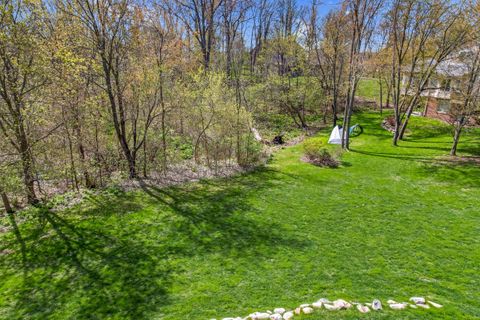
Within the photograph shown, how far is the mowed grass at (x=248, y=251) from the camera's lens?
5.30 meters

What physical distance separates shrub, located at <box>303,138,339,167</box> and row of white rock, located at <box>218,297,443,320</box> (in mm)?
9289

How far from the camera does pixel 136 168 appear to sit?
1161cm

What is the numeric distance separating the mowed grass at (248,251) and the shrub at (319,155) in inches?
91.9

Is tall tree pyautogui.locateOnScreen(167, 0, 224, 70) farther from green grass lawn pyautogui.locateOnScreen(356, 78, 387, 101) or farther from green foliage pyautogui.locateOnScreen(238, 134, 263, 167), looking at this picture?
green grass lawn pyautogui.locateOnScreen(356, 78, 387, 101)

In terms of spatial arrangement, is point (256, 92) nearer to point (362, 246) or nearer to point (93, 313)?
point (362, 246)

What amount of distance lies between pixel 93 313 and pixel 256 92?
20.2 m

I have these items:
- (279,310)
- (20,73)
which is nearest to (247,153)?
(20,73)

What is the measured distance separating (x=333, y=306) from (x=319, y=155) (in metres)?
9.99

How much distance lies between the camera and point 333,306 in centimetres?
495

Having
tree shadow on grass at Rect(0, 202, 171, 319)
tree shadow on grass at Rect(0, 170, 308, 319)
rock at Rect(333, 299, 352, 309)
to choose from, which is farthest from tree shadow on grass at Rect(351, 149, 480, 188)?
tree shadow on grass at Rect(0, 202, 171, 319)

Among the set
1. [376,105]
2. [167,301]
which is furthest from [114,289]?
[376,105]

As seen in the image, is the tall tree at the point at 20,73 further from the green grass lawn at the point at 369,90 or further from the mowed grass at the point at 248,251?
the green grass lawn at the point at 369,90

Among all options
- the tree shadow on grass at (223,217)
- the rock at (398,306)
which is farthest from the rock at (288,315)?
the tree shadow on grass at (223,217)

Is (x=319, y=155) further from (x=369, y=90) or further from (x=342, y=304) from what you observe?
(x=369, y=90)
